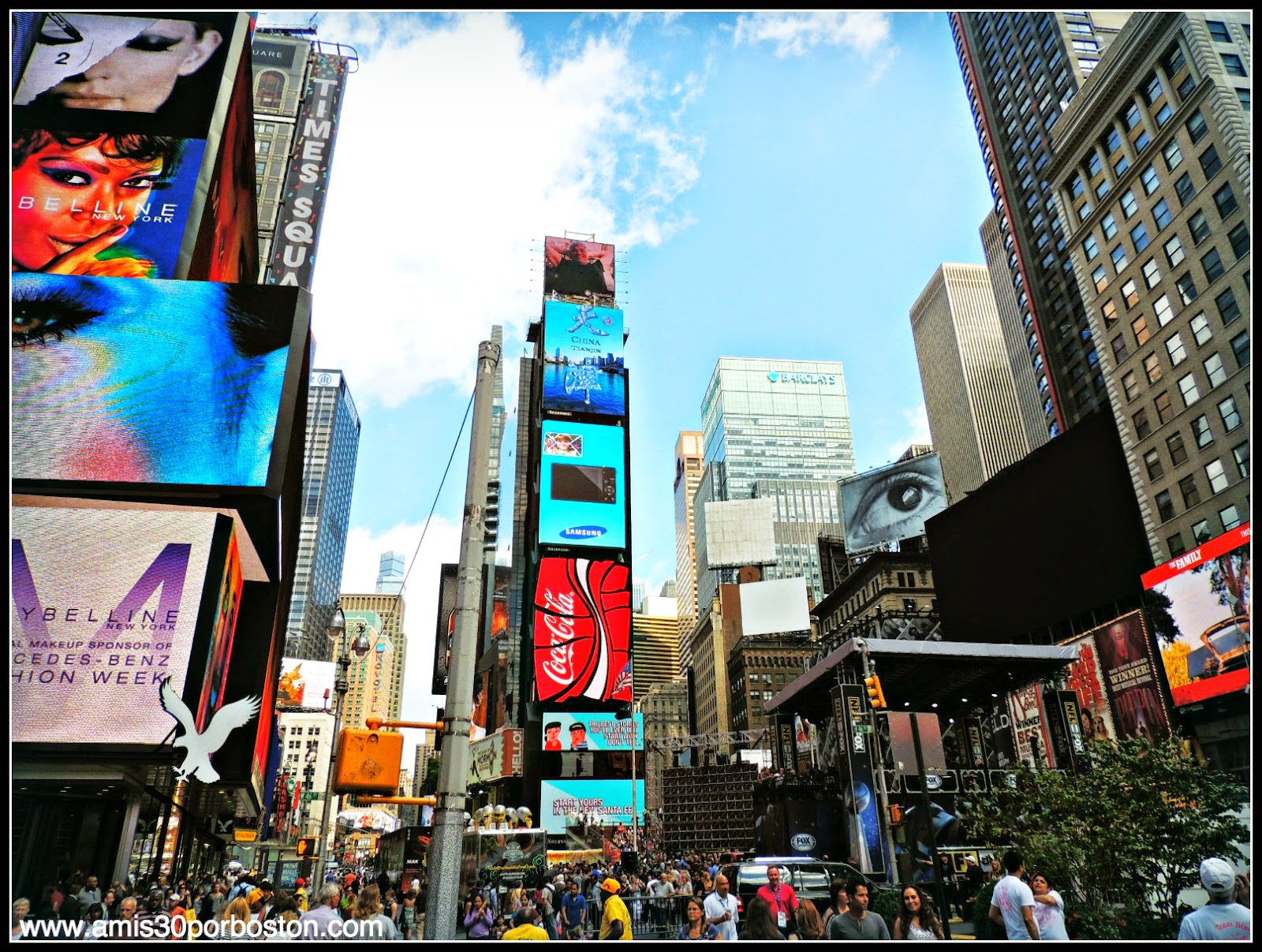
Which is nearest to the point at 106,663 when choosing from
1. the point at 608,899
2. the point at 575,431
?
the point at 608,899

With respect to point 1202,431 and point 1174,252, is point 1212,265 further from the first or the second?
point 1202,431

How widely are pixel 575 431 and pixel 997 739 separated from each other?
47868 mm

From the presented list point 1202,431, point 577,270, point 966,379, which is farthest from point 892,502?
point 966,379

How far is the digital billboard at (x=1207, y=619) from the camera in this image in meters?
34.3

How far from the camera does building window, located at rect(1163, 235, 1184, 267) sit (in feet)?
152

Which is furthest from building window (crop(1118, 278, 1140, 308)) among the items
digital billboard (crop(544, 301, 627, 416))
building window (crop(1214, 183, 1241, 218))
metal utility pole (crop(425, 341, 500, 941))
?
metal utility pole (crop(425, 341, 500, 941))

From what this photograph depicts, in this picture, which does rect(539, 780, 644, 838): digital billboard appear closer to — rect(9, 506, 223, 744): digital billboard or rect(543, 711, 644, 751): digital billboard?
rect(543, 711, 644, 751): digital billboard

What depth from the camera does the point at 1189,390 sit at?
45.1m

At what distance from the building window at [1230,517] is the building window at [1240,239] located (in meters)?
13.2

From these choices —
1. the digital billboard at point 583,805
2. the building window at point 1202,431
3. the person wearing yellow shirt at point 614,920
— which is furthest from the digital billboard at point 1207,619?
the digital billboard at point 583,805

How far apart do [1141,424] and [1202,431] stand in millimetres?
5114

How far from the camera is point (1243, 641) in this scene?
112 ft

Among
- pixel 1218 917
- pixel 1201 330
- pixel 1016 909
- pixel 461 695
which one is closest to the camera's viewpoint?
pixel 1218 917

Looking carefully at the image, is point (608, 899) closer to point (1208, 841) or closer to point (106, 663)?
point (1208, 841)
